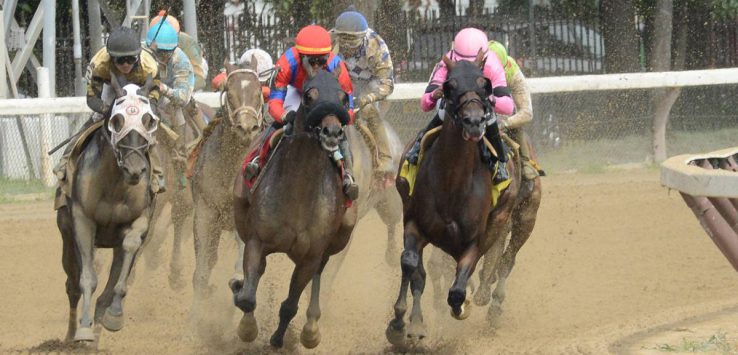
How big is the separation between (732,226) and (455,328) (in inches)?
131

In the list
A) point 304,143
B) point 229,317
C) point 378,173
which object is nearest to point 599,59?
point 378,173

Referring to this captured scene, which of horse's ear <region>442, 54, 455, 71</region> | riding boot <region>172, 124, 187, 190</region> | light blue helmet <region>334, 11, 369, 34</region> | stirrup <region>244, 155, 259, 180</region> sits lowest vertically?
riding boot <region>172, 124, 187, 190</region>

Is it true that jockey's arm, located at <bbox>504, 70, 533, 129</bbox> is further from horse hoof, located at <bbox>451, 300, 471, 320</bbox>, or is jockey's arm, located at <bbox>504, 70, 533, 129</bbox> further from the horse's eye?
the horse's eye

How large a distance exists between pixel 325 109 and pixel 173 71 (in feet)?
14.2

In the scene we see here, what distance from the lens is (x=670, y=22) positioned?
22.2 meters

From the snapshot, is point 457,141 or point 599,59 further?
point 599,59

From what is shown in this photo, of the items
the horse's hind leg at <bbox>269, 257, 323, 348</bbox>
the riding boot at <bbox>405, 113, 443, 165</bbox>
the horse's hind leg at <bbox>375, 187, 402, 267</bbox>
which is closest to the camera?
the horse's hind leg at <bbox>269, 257, 323, 348</bbox>

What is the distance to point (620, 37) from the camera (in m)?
23.3

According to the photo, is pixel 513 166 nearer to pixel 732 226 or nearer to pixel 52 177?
pixel 732 226

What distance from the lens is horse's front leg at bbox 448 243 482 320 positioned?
8.83 metres

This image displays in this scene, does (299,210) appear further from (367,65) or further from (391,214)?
(391,214)

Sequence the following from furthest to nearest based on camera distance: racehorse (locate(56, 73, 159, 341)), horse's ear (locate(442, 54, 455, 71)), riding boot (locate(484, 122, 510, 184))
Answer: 1. riding boot (locate(484, 122, 510, 184))
2. racehorse (locate(56, 73, 159, 341))
3. horse's ear (locate(442, 54, 455, 71))

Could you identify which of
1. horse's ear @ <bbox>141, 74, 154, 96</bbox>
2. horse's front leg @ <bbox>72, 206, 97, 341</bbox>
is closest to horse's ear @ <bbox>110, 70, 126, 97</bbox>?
horse's ear @ <bbox>141, 74, 154, 96</bbox>

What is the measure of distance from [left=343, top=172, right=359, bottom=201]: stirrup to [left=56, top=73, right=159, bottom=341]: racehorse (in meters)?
1.30
